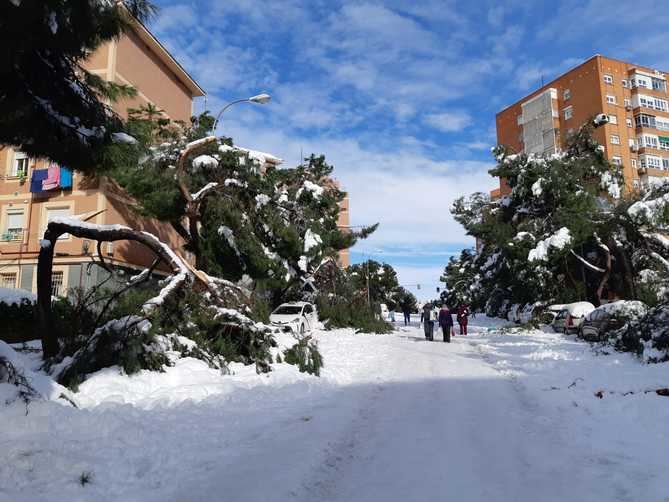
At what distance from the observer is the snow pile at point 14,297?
603 inches

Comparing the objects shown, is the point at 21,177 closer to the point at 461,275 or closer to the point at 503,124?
the point at 461,275

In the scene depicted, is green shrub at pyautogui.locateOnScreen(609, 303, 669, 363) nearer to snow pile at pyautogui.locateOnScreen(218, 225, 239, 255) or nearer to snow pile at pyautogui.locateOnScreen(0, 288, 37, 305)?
snow pile at pyautogui.locateOnScreen(218, 225, 239, 255)

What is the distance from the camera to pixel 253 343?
34.4 feet

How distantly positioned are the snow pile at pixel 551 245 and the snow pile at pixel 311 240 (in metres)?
10.8

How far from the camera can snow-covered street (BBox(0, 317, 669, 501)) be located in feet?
14.1

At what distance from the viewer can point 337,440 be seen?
5.81m

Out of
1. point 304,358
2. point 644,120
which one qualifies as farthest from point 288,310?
point 644,120

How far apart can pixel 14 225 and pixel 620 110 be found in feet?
193

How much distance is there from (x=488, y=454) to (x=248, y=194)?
50.4ft

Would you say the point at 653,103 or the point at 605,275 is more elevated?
the point at 653,103

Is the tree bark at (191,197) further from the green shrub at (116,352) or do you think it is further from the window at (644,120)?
the window at (644,120)

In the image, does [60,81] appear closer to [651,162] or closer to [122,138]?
[122,138]

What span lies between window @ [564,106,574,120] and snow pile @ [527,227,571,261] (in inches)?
1553

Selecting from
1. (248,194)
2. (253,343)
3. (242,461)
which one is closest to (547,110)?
(248,194)
